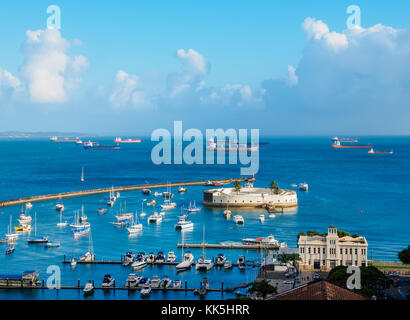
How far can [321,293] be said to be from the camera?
20.5 metres

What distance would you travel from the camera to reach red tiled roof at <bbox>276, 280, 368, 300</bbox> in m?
20.5

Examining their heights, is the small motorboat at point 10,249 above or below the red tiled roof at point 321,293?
below

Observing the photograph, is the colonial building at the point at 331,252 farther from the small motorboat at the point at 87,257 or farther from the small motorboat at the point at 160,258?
the small motorboat at the point at 87,257

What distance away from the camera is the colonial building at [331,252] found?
36344 millimetres

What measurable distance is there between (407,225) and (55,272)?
38.3m

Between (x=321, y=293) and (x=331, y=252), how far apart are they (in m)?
16.7

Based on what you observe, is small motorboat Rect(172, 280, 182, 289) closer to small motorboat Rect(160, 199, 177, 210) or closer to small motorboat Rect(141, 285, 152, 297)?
small motorboat Rect(141, 285, 152, 297)

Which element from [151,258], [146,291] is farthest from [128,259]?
[146,291]

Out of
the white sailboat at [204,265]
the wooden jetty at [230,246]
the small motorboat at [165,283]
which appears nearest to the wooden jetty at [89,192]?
the wooden jetty at [230,246]

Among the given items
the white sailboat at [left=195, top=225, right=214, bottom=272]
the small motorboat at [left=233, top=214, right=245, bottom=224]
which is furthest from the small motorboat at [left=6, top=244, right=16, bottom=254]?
the small motorboat at [left=233, top=214, right=245, bottom=224]

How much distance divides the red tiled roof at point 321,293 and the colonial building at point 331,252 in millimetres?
14183

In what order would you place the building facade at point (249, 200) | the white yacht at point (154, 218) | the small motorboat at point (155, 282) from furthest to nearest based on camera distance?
1. the building facade at point (249, 200)
2. the white yacht at point (154, 218)
3. the small motorboat at point (155, 282)

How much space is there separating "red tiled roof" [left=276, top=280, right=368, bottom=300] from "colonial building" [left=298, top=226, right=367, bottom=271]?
1418 cm

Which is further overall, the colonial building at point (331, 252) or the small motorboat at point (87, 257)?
the small motorboat at point (87, 257)
